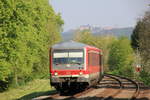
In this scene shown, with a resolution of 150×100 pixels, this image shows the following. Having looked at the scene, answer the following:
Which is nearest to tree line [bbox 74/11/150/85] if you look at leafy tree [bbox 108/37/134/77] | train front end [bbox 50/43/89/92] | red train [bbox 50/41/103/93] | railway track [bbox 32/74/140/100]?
leafy tree [bbox 108/37/134/77]

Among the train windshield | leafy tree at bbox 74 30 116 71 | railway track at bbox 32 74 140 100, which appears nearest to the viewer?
railway track at bbox 32 74 140 100

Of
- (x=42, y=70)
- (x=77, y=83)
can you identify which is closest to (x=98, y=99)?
(x=77, y=83)

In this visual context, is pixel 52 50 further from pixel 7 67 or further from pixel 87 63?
pixel 7 67

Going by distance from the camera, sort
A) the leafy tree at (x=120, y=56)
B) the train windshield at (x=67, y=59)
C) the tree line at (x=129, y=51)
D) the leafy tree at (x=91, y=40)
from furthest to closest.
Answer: the leafy tree at (x=91, y=40), the leafy tree at (x=120, y=56), the tree line at (x=129, y=51), the train windshield at (x=67, y=59)

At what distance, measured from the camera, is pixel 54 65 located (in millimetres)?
27266

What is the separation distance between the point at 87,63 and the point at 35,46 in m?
23.6

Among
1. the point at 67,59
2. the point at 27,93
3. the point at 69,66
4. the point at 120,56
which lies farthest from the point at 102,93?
the point at 120,56

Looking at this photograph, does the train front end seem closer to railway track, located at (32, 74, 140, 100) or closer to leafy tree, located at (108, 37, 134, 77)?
railway track, located at (32, 74, 140, 100)

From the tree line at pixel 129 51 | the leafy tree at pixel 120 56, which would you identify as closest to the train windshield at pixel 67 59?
the tree line at pixel 129 51

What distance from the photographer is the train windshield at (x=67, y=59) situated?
27.3 m

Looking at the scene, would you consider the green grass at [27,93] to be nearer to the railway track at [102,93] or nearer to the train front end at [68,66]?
the train front end at [68,66]

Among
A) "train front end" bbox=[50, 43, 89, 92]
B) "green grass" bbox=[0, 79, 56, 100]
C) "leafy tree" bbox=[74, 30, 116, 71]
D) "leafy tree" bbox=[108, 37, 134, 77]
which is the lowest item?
"green grass" bbox=[0, 79, 56, 100]

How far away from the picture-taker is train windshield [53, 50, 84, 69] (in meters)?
27.3

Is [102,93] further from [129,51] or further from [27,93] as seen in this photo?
[129,51]
